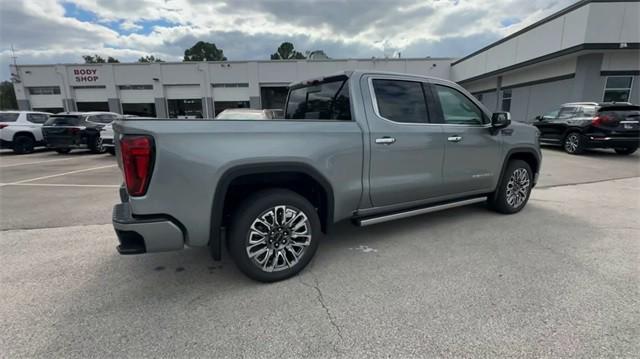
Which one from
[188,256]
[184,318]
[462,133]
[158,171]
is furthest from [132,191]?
[462,133]

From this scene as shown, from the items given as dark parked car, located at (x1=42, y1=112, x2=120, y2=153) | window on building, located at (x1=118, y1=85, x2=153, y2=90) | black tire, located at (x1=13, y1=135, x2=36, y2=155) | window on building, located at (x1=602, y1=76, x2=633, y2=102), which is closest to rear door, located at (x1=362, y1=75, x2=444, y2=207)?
dark parked car, located at (x1=42, y1=112, x2=120, y2=153)

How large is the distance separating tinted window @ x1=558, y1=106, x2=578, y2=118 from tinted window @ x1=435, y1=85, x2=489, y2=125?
9.58 metres

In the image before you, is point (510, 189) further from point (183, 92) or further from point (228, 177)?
point (183, 92)

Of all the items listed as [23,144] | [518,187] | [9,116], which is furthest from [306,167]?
[9,116]

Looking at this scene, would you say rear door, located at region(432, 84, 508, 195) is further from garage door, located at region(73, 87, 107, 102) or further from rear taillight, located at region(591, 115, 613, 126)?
garage door, located at region(73, 87, 107, 102)

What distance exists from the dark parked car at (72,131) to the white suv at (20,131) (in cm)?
141

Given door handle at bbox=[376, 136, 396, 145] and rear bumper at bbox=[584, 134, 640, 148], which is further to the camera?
rear bumper at bbox=[584, 134, 640, 148]

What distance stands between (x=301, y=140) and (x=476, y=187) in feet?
8.97

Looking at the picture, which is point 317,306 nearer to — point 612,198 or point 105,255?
point 105,255

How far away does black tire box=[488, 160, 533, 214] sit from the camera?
450 cm

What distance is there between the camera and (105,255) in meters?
3.43

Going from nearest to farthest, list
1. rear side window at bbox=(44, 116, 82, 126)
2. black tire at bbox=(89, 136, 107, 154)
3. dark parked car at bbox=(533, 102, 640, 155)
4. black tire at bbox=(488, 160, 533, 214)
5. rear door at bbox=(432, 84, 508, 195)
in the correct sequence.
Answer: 1. rear door at bbox=(432, 84, 508, 195)
2. black tire at bbox=(488, 160, 533, 214)
3. dark parked car at bbox=(533, 102, 640, 155)
4. rear side window at bbox=(44, 116, 82, 126)
5. black tire at bbox=(89, 136, 107, 154)

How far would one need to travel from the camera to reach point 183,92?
2995 centimetres

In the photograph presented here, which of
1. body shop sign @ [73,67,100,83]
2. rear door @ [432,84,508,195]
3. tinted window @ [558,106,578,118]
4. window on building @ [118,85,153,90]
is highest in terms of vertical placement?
body shop sign @ [73,67,100,83]
